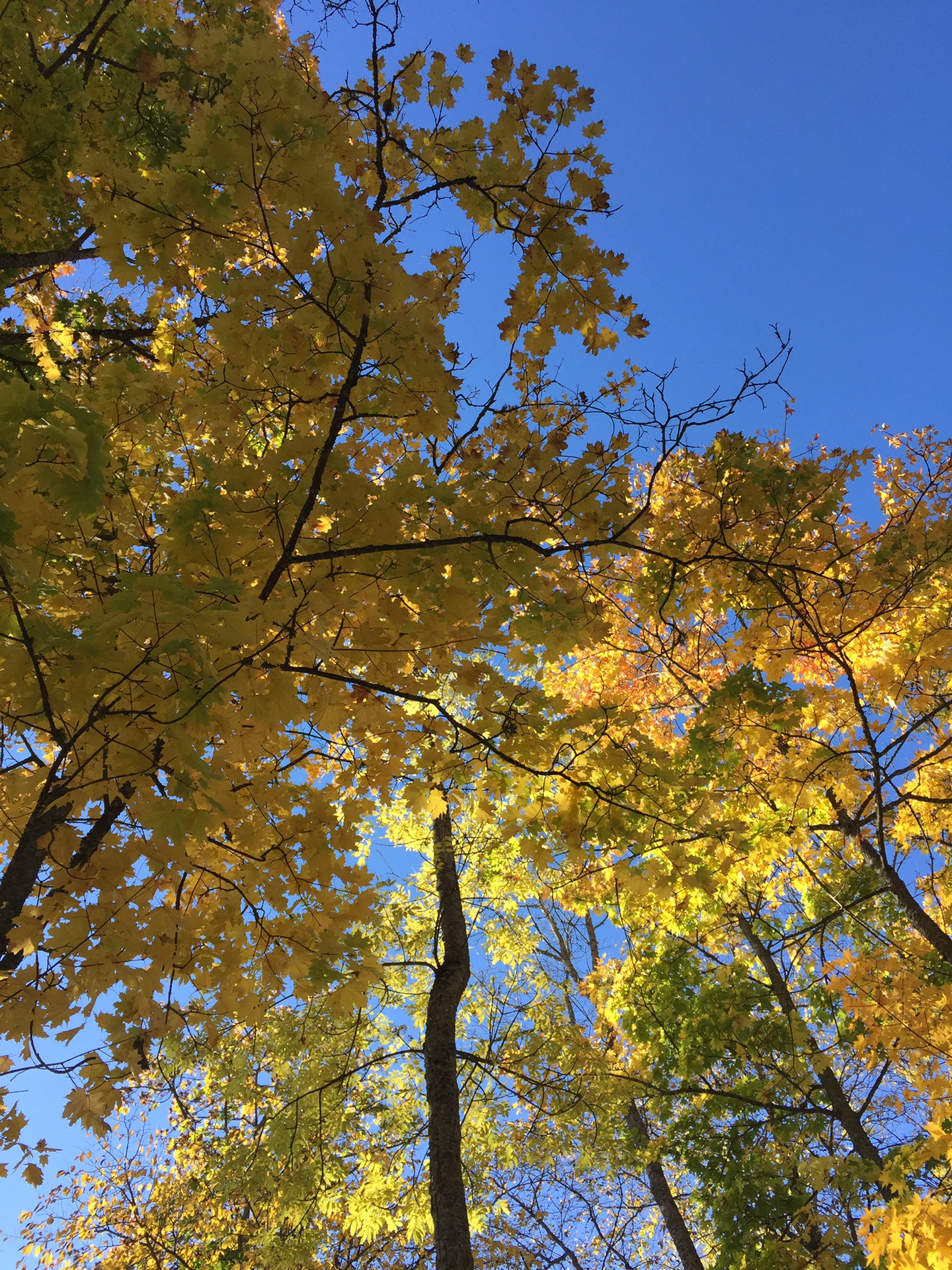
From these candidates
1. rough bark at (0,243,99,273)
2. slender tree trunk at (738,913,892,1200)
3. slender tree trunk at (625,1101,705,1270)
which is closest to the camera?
rough bark at (0,243,99,273)

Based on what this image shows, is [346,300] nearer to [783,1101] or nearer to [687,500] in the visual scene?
[687,500]

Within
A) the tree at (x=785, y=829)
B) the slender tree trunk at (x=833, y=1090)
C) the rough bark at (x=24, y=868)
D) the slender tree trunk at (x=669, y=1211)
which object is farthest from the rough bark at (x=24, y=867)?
the slender tree trunk at (x=669, y=1211)

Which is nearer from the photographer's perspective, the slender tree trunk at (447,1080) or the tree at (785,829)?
the tree at (785,829)

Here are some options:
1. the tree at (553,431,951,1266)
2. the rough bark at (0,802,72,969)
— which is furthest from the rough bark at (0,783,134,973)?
the tree at (553,431,951,1266)

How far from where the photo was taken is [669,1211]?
30.9 feet

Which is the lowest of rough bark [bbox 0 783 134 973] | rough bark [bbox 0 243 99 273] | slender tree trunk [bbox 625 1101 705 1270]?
slender tree trunk [bbox 625 1101 705 1270]

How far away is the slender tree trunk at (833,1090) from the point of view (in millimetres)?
5926

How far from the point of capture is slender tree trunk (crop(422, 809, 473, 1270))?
4.35 metres

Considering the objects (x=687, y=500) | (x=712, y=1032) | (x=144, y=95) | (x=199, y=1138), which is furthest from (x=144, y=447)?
(x=199, y=1138)

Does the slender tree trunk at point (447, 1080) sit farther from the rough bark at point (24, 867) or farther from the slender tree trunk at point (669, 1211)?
the slender tree trunk at point (669, 1211)

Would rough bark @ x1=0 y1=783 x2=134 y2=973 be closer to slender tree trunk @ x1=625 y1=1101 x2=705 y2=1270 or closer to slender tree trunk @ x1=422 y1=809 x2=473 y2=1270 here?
slender tree trunk @ x1=422 y1=809 x2=473 y2=1270

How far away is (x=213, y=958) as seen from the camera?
2250 millimetres

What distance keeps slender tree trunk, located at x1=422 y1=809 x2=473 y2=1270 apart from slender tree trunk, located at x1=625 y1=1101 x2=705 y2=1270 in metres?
4.48

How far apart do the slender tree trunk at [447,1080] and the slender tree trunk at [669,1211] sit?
4.48m
